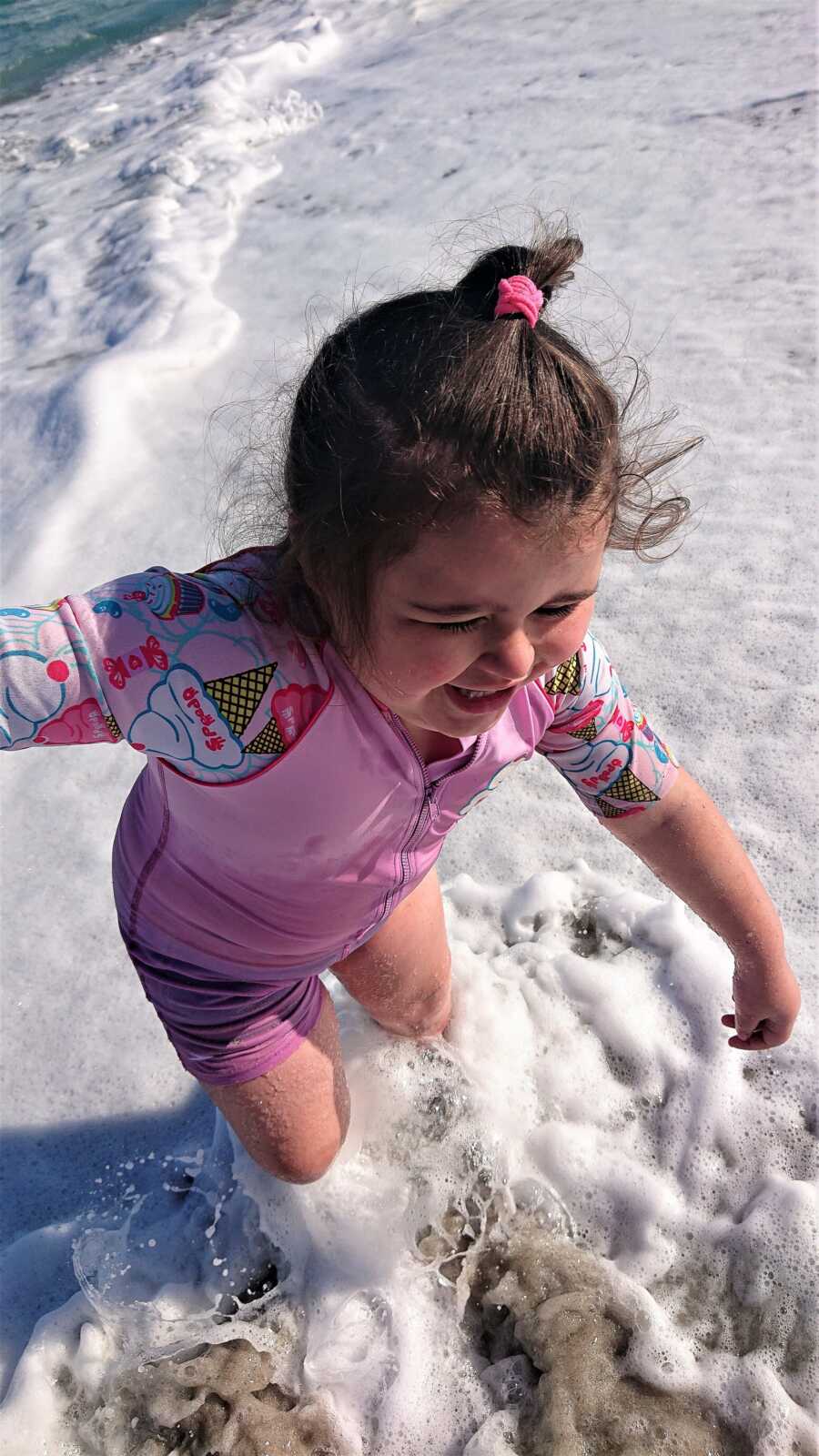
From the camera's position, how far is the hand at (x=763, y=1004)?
2062 millimetres

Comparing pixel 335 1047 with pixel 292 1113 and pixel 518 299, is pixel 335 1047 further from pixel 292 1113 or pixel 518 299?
pixel 518 299

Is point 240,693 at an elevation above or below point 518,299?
below

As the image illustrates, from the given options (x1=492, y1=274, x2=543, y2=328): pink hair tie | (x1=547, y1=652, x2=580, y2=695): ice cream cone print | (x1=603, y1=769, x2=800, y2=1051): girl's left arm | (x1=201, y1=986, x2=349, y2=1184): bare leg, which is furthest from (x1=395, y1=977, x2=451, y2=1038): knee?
(x1=492, y1=274, x2=543, y2=328): pink hair tie

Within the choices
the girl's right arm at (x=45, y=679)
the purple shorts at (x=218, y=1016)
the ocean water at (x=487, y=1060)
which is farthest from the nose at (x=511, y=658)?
the ocean water at (x=487, y=1060)

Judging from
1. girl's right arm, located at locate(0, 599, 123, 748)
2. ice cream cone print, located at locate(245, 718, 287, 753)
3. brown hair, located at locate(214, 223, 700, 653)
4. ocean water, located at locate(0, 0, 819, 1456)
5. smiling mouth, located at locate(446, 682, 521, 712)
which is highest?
brown hair, located at locate(214, 223, 700, 653)

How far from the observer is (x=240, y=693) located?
157 centimetres

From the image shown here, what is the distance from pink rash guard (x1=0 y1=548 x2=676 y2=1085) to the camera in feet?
4.95

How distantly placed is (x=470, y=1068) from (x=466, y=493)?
143 cm

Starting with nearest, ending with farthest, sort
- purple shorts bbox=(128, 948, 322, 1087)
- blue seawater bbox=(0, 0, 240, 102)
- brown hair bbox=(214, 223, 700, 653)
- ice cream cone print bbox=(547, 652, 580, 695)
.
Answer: brown hair bbox=(214, 223, 700, 653) < ice cream cone print bbox=(547, 652, 580, 695) < purple shorts bbox=(128, 948, 322, 1087) < blue seawater bbox=(0, 0, 240, 102)

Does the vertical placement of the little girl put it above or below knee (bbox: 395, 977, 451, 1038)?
above

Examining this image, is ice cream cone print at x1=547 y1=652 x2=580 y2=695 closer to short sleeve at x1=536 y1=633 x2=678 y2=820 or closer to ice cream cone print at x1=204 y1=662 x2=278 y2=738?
short sleeve at x1=536 y1=633 x2=678 y2=820

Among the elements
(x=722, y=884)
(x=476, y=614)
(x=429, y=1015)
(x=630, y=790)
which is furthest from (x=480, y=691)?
(x=429, y=1015)

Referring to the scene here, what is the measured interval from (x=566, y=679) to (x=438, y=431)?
26.0 inches

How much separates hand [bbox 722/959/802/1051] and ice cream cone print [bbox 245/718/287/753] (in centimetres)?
102
